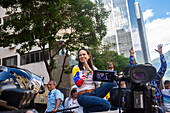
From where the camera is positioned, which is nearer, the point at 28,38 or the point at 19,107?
the point at 19,107

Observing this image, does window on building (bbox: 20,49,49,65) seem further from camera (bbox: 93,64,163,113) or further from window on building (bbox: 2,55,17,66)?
camera (bbox: 93,64,163,113)

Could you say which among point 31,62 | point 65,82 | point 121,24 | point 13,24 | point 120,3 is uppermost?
point 120,3

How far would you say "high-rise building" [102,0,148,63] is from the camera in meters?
77.4

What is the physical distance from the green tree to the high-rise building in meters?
63.2

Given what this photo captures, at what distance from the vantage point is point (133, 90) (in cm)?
202

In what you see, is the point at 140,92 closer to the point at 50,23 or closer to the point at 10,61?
the point at 50,23

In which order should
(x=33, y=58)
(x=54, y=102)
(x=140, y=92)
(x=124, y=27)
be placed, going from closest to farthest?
(x=140, y=92)
(x=54, y=102)
(x=33, y=58)
(x=124, y=27)

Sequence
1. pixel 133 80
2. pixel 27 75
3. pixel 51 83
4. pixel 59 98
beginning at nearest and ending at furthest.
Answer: pixel 133 80, pixel 27 75, pixel 59 98, pixel 51 83

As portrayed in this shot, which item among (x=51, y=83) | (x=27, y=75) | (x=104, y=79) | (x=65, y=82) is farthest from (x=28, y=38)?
(x=65, y=82)

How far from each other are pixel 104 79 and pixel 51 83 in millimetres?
2964

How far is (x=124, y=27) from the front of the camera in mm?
86438

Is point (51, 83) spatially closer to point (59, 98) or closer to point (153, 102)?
point (59, 98)

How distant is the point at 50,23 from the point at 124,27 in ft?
265

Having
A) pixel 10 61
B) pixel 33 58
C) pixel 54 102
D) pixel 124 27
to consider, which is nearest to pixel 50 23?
pixel 54 102
